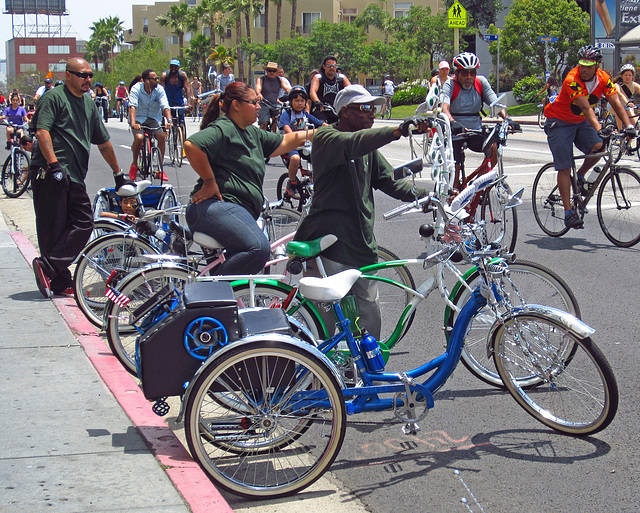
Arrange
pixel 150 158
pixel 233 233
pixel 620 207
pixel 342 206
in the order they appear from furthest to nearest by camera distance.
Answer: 1. pixel 150 158
2. pixel 620 207
3. pixel 233 233
4. pixel 342 206

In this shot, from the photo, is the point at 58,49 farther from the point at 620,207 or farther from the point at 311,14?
the point at 620,207

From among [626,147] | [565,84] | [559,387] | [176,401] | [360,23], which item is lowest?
[176,401]

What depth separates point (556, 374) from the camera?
173 inches

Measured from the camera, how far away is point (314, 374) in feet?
12.8

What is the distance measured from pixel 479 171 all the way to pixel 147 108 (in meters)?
7.26

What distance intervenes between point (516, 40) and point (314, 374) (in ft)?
149

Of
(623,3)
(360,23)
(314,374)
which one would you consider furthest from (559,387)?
(360,23)

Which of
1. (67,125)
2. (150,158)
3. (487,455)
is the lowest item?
(487,455)

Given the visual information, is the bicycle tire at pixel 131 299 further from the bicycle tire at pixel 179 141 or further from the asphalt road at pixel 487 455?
the bicycle tire at pixel 179 141

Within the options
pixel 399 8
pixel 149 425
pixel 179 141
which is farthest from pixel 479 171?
pixel 399 8

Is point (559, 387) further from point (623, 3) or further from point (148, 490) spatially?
point (623, 3)

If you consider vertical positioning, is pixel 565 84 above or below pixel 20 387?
above

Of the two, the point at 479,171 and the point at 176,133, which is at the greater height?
the point at 176,133

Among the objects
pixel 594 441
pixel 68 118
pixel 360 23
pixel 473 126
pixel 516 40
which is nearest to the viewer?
pixel 594 441
